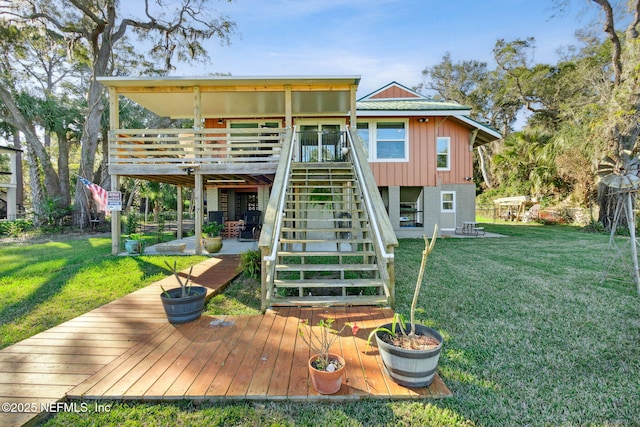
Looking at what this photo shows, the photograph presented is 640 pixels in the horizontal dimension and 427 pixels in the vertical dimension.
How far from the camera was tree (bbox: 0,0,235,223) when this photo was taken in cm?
1241

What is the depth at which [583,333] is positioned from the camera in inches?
123

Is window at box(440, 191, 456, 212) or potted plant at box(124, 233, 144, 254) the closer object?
potted plant at box(124, 233, 144, 254)

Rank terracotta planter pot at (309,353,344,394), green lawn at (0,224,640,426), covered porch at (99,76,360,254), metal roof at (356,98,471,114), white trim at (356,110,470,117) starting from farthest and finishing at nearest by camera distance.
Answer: metal roof at (356,98,471,114) → white trim at (356,110,470,117) → covered porch at (99,76,360,254) → terracotta planter pot at (309,353,344,394) → green lawn at (0,224,640,426)

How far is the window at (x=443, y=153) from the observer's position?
11.1 meters

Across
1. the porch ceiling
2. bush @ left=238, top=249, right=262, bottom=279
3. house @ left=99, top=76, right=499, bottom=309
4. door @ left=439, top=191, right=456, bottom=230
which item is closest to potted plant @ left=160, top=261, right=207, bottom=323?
house @ left=99, top=76, right=499, bottom=309

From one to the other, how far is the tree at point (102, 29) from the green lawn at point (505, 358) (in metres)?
9.64

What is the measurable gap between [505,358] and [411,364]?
1.20 metres

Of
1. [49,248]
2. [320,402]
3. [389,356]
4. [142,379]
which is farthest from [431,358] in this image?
[49,248]

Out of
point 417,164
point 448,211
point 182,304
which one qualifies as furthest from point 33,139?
point 448,211

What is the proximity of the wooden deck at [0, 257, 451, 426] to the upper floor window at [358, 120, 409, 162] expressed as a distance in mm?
A: 7977

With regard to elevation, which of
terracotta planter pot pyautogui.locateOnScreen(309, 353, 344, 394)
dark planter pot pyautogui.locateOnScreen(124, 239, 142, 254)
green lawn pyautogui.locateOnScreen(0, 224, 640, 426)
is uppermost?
dark planter pot pyautogui.locateOnScreen(124, 239, 142, 254)

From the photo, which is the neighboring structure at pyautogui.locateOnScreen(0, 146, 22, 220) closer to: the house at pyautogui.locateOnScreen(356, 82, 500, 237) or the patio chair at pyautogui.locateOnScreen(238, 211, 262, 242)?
the patio chair at pyautogui.locateOnScreen(238, 211, 262, 242)

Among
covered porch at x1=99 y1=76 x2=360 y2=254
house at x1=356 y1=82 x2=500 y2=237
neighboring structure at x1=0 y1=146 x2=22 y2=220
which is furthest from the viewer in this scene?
neighboring structure at x1=0 y1=146 x2=22 y2=220

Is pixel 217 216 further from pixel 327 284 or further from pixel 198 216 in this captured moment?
pixel 327 284
